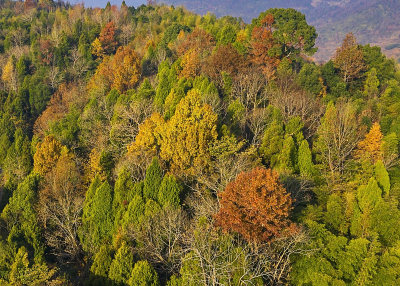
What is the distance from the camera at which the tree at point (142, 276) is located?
60.4 feet

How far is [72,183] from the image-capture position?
105 feet

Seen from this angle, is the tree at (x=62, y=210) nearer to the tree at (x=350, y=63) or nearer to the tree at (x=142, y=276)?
the tree at (x=142, y=276)

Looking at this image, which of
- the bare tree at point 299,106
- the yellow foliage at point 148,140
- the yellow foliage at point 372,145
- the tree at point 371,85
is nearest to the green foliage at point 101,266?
the yellow foliage at point 148,140

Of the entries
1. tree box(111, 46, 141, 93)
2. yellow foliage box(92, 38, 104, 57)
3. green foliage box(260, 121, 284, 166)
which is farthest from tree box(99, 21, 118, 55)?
green foliage box(260, 121, 284, 166)

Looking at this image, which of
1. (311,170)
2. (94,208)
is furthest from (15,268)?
(311,170)

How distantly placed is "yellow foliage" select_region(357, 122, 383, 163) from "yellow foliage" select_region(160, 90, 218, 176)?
1497cm

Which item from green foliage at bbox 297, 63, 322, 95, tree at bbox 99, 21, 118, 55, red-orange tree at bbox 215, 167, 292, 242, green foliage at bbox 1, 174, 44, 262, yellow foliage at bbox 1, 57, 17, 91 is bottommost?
green foliage at bbox 1, 174, 44, 262

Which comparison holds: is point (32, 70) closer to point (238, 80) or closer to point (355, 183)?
point (238, 80)

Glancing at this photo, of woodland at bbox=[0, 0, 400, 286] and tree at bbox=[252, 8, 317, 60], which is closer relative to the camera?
woodland at bbox=[0, 0, 400, 286]

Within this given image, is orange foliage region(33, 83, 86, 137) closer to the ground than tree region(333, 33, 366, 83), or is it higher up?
closer to the ground

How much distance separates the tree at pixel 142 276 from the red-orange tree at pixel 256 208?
4696 mm

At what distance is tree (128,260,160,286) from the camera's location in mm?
18406

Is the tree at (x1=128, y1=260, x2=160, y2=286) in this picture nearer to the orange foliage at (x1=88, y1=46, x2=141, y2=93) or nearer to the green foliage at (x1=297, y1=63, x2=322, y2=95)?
the green foliage at (x1=297, y1=63, x2=322, y2=95)

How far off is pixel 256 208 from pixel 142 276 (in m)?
7.30
